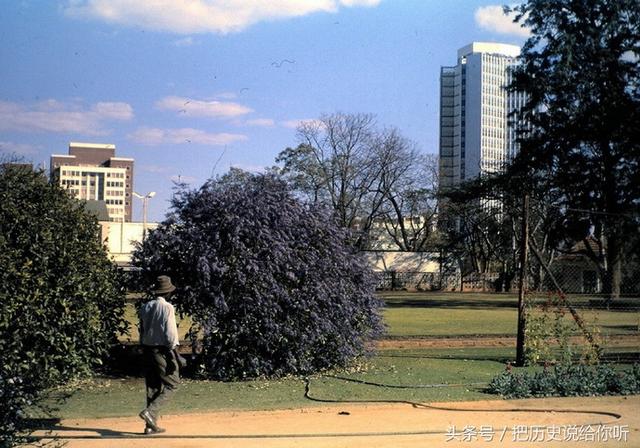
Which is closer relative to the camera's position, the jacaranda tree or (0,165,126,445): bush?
(0,165,126,445): bush

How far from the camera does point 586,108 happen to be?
38.4 m

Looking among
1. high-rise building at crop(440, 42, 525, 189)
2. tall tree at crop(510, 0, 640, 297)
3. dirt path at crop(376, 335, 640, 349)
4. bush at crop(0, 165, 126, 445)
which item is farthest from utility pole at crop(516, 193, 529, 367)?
high-rise building at crop(440, 42, 525, 189)

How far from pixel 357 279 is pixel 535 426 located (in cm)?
556

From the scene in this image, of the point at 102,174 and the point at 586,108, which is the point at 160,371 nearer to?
the point at 586,108

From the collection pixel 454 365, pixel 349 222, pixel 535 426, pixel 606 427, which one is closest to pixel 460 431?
pixel 535 426

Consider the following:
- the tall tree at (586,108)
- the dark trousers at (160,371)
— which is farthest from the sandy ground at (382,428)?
the tall tree at (586,108)

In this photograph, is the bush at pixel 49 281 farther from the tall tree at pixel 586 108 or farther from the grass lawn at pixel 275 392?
the tall tree at pixel 586 108

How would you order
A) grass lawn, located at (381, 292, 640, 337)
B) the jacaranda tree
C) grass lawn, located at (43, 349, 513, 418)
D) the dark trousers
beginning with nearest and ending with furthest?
1. the dark trousers
2. grass lawn, located at (43, 349, 513, 418)
3. the jacaranda tree
4. grass lawn, located at (381, 292, 640, 337)

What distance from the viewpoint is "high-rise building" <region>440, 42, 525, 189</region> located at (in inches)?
4579

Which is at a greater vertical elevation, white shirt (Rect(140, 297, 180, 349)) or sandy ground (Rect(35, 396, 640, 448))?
white shirt (Rect(140, 297, 180, 349))

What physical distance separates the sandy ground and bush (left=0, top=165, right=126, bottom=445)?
1830mm

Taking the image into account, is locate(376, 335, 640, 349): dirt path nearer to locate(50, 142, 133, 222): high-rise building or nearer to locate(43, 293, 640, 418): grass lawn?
locate(43, 293, 640, 418): grass lawn

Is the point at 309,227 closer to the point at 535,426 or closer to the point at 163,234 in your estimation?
the point at 163,234

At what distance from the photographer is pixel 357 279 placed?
13.7 meters
